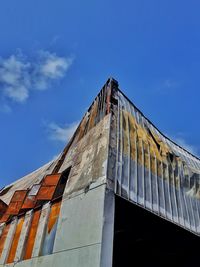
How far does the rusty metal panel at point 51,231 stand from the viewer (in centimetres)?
766

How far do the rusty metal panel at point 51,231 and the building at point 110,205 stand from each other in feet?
0.11

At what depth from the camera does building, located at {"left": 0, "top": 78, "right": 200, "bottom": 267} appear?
695 cm

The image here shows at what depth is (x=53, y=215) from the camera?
27.9 ft

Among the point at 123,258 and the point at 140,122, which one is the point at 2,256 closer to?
the point at 123,258

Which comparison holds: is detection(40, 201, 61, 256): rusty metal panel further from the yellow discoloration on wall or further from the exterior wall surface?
the yellow discoloration on wall

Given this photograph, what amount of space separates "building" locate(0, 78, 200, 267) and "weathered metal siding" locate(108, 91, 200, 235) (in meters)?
0.04

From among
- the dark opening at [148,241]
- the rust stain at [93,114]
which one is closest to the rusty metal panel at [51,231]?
the dark opening at [148,241]

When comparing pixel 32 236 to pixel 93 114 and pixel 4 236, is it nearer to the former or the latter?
pixel 4 236

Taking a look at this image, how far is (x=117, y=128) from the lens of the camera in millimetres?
9602

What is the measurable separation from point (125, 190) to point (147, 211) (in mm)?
1134

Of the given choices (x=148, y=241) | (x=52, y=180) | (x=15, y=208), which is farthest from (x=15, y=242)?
(x=148, y=241)

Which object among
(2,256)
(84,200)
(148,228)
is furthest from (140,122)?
(2,256)

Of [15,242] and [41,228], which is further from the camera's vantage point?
[15,242]

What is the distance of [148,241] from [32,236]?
5.01 metres
